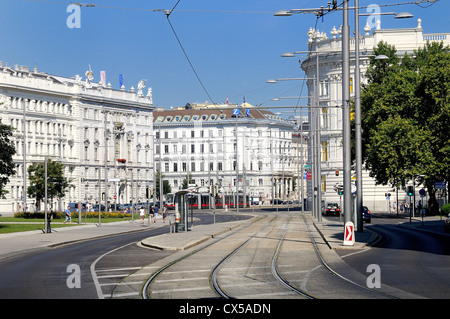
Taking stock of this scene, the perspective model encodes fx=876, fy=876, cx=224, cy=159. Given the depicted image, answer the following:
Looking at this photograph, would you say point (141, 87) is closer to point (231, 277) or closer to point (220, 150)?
point (220, 150)

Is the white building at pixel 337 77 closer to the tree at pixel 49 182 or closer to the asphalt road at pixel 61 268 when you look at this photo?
the tree at pixel 49 182

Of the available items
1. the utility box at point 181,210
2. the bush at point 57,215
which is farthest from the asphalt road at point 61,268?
the bush at point 57,215

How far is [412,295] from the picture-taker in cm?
1777

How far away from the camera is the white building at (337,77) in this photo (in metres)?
106

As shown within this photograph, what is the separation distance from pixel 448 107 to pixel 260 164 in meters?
125

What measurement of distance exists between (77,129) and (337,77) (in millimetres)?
47770

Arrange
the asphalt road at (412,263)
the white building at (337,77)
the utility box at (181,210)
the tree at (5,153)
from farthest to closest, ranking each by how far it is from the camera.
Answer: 1. the white building at (337,77)
2. the tree at (5,153)
3. the utility box at (181,210)
4. the asphalt road at (412,263)

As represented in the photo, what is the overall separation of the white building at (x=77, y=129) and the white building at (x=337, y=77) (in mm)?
27490

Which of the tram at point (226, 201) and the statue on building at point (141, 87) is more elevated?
the statue on building at point (141, 87)

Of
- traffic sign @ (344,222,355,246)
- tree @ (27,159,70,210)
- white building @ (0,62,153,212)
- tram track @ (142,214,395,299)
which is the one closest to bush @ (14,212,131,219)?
tree @ (27,159,70,210)

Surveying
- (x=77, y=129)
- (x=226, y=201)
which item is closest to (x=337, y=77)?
(x=226, y=201)

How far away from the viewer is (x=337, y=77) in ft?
363
